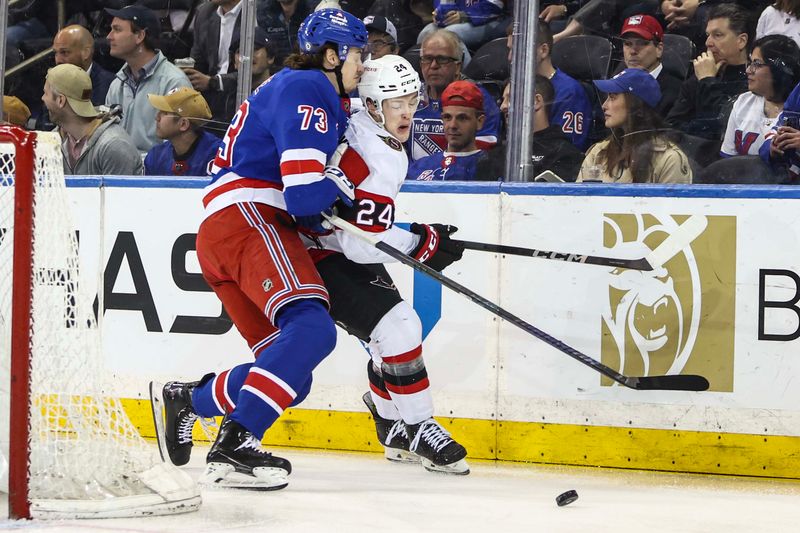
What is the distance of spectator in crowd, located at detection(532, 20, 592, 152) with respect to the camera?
3652mm

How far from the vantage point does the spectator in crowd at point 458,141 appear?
3783mm

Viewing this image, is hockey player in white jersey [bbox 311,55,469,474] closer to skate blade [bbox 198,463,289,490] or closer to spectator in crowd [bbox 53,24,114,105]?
skate blade [bbox 198,463,289,490]

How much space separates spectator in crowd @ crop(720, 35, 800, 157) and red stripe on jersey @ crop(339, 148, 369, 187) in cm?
119

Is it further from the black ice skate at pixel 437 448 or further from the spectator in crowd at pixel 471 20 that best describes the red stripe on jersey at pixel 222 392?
the spectator in crowd at pixel 471 20

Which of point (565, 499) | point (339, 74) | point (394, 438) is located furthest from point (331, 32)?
point (565, 499)

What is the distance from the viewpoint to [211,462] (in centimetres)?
280

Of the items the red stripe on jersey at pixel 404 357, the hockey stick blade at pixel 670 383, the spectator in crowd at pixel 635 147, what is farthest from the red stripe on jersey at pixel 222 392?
the spectator in crowd at pixel 635 147

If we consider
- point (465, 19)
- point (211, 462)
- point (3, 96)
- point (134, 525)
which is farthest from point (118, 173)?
point (134, 525)

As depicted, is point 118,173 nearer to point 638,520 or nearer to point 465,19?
point 465,19

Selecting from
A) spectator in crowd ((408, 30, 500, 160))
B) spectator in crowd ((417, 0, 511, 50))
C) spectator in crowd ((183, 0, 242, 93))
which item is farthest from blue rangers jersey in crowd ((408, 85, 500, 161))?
spectator in crowd ((183, 0, 242, 93))

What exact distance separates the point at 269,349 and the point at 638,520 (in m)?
0.97

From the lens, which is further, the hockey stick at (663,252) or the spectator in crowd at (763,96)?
the spectator in crowd at (763,96)

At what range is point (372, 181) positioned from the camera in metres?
3.07

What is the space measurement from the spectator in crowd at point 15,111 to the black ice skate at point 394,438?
1.91m
